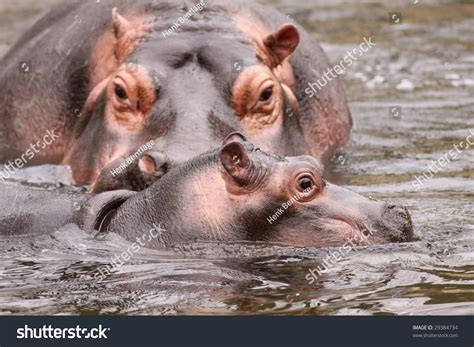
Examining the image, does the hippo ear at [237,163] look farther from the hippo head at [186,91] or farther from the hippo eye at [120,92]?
the hippo eye at [120,92]

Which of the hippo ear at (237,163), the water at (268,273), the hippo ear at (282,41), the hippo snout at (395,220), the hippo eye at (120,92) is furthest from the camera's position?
the hippo ear at (282,41)

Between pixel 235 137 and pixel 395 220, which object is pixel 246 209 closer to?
pixel 235 137

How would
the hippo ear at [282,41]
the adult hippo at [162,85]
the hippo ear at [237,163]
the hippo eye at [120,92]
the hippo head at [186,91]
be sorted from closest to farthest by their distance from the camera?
1. the hippo ear at [237,163]
2. the hippo head at [186,91]
3. the adult hippo at [162,85]
4. the hippo eye at [120,92]
5. the hippo ear at [282,41]

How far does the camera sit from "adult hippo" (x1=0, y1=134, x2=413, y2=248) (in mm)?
7031

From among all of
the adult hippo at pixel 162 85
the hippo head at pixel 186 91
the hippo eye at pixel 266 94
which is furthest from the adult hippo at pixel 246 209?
the hippo eye at pixel 266 94

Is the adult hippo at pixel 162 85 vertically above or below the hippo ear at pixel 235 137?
above

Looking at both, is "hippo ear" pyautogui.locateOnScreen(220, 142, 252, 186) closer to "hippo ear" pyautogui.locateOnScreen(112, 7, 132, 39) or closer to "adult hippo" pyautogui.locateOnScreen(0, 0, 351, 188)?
"adult hippo" pyautogui.locateOnScreen(0, 0, 351, 188)

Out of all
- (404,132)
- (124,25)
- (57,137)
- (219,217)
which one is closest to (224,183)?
(219,217)

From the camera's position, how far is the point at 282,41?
375 inches

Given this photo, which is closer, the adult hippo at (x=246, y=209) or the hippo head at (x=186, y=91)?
the adult hippo at (x=246, y=209)

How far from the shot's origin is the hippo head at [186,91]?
868 centimetres

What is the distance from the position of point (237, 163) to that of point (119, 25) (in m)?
2.90

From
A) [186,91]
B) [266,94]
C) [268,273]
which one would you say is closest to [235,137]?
[268,273]

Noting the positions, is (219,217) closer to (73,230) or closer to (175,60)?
(73,230)
